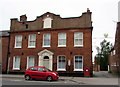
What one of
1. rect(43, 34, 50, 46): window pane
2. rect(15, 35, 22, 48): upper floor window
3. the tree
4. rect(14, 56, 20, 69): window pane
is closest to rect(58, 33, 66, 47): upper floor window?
rect(43, 34, 50, 46): window pane

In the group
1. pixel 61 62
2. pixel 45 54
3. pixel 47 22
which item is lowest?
pixel 61 62

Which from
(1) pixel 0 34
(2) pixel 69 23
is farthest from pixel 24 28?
(2) pixel 69 23

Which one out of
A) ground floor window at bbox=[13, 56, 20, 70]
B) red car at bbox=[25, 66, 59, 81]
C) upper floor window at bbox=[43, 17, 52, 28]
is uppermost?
upper floor window at bbox=[43, 17, 52, 28]

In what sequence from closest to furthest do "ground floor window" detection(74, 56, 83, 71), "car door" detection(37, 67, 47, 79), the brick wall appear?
1. "car door" detection(37, 67, 47, 79)
2. "ground floor window" detection(74, 56, 83, 71)
3. the brick wall

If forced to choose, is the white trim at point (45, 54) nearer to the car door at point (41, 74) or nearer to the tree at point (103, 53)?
the car door at point (41, 74)

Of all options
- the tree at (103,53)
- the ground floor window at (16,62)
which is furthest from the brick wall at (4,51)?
the tree at (103,53)

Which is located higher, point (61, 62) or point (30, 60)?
point (30, 60)

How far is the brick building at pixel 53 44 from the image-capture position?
21.0 metres

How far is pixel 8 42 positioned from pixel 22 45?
2.95 meters

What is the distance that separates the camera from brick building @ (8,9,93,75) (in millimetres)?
21047

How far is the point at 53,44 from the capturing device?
22203 mm

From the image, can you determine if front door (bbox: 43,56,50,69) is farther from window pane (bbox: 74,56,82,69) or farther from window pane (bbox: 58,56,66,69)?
window pane (bbox: 74,56,82,69)

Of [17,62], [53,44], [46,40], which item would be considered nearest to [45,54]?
[53,44]

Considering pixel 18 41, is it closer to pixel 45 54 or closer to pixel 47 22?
pixel 45 54
